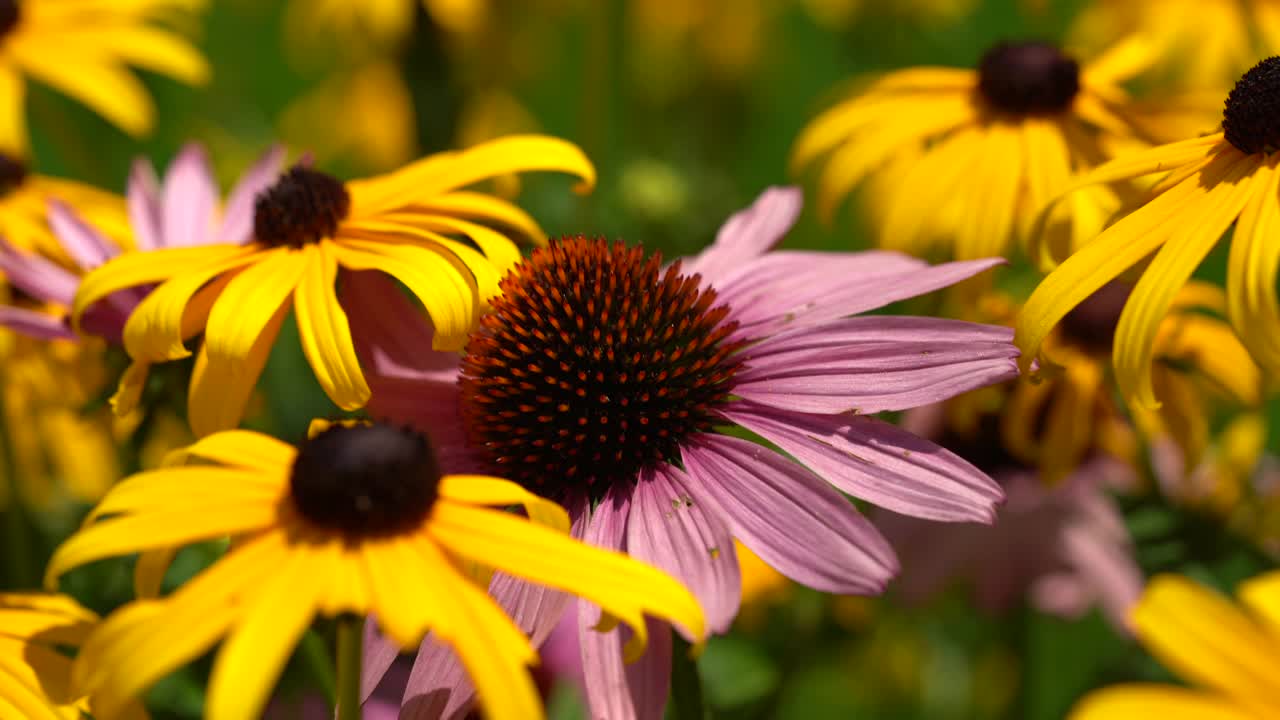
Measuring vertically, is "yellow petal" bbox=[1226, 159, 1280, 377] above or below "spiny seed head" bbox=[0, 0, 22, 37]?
below

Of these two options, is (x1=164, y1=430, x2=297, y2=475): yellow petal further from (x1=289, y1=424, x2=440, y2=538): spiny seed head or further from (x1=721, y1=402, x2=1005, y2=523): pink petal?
(x1=721, y1=402, x2=1005, y2=523): pink petal

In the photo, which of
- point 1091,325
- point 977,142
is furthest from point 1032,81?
point 1091,325

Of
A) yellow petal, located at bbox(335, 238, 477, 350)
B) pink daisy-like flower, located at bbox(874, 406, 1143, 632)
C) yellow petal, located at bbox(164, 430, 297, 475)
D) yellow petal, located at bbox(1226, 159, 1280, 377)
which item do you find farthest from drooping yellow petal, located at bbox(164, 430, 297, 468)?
pink daisy-like flower, located at bbox(874, 406, 1143, 632)

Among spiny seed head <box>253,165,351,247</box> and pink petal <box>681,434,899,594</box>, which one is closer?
pink petal <box>681,434,899,594</box>

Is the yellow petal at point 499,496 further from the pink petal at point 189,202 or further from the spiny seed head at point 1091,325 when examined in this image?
the spiny seed head at point 1091,325

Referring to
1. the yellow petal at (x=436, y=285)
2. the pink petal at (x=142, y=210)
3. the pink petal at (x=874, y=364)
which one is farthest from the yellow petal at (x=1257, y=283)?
the pink petal at (x=142, y=210)

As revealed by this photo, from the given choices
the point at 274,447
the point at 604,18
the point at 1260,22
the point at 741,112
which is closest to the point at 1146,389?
the point at 274,447

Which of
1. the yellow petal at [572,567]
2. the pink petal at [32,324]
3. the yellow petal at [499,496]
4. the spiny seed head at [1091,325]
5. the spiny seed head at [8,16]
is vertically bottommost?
the yellow petal at [572,567]
